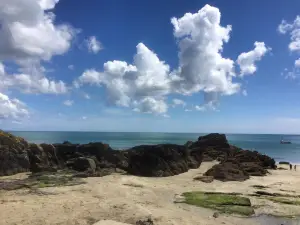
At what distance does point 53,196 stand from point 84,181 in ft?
22.9

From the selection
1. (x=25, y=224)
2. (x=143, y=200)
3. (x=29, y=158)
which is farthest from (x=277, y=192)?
(x=29, y=158)

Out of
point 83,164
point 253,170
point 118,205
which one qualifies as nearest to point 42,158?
point 83,164

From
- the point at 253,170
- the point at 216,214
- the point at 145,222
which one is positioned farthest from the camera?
the point at 253,170

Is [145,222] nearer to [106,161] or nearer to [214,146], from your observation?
[106,161]

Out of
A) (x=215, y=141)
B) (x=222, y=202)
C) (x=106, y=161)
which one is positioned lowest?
(x=222, y=202)

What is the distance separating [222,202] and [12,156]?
23069 mm

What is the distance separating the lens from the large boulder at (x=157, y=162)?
121 feet

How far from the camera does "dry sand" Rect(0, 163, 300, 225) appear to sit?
18.4m

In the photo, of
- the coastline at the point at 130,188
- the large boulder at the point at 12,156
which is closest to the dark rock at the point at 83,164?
the coastline at the point at 130,188

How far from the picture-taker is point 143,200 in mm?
23453

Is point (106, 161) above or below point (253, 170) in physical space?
above

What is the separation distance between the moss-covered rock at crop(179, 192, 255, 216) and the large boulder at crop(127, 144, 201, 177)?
1114 cm

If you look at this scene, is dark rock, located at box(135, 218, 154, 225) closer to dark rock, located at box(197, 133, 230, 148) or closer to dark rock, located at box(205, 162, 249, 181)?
dark rock, located at box(205, 162, 249, 181)

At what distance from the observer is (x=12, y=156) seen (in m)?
35.1
